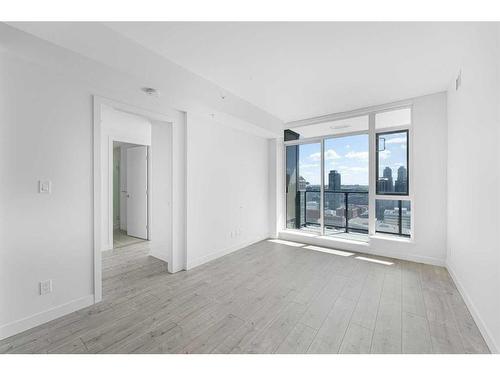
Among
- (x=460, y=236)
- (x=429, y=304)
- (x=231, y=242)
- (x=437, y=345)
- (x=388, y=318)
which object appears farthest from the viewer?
(x=231, y=242)

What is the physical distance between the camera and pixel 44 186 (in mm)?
1940

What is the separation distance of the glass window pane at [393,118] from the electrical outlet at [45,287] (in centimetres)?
491

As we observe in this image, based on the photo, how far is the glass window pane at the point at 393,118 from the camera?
369 cm

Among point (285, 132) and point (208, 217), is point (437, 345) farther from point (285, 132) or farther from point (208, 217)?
point (285, 132)

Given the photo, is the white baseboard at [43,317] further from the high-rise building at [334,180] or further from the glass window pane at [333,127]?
the glass window pane at [333,127]

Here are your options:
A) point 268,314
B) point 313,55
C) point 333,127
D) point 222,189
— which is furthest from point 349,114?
point 268,314

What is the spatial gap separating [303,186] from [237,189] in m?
1.68

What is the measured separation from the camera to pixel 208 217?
357 centimetres

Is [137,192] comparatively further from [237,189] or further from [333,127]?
[333,127]

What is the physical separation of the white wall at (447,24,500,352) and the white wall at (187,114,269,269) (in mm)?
3130

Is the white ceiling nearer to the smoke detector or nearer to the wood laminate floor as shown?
the smoke detector

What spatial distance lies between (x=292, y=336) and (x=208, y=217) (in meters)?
2.20

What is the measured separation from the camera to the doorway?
4.70 metres
